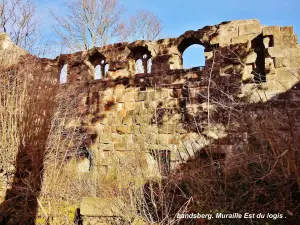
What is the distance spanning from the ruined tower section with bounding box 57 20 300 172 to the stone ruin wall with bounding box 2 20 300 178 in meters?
0.02

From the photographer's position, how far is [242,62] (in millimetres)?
5301

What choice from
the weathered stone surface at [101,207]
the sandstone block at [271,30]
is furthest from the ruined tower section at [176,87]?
→ the weathered stone surface at [101,207]

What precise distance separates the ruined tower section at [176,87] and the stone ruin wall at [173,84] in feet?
0.06

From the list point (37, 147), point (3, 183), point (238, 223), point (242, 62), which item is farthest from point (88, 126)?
point (238, 223)

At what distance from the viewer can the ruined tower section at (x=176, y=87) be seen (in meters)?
5.05

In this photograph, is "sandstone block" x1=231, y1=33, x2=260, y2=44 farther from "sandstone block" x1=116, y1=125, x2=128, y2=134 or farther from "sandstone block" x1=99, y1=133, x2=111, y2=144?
"sandstone block" x1=99, y1=133, x2=111, y2=144

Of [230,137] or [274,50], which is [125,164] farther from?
[274,50]

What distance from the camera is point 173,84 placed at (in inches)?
230

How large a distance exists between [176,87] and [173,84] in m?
0.10

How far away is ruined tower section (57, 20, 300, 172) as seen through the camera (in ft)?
16.6

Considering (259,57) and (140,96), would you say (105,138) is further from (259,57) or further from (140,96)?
(259,57)

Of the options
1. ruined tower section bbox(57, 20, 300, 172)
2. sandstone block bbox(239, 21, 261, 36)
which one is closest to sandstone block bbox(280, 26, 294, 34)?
ruined tower section bbox(57, 20, 300, 172)

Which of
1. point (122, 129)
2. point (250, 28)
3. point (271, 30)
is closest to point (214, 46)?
point (250, 28)

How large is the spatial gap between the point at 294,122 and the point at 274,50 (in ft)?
4.73
